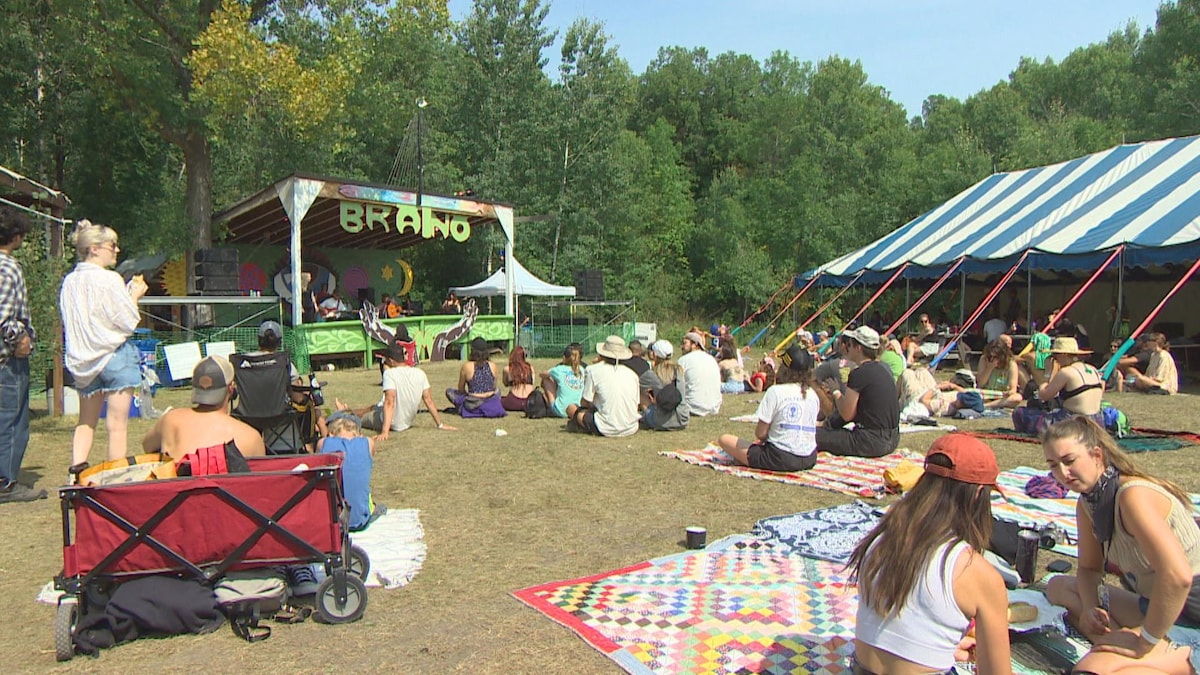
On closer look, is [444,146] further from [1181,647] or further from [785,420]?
[1181,647]

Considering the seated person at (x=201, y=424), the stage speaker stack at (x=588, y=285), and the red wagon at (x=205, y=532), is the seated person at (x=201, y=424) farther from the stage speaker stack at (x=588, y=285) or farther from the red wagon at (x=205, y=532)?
the stage speaker stack at (x=588, y=285)

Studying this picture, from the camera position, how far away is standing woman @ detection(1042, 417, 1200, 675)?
2363 mm

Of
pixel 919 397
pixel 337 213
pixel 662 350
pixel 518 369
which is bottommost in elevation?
pixel 919 397

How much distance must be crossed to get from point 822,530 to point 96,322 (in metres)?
4.31

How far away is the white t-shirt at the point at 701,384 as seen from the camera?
29.6 feet

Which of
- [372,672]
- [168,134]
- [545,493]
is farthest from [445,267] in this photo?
[372,672]

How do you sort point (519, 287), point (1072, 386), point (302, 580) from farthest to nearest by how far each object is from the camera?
1. point (519, 287)
2. point (1072, 386)
3. point (302, 580)

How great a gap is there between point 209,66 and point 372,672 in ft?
45.6

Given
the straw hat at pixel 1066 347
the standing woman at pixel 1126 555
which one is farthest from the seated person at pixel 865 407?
the standing woman at pixel 1126 555

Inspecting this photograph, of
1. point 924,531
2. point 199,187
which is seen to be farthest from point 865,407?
point 199,187

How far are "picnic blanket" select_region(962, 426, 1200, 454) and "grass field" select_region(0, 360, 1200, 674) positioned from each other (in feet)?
0.47

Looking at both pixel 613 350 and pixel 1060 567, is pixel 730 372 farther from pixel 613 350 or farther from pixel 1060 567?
pixel 1060 567

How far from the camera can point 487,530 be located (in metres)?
4.84

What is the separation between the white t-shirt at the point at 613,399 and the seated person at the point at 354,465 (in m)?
3.34
